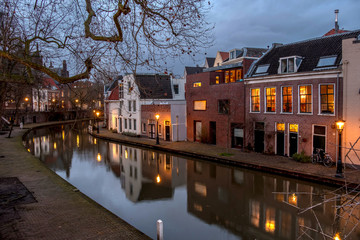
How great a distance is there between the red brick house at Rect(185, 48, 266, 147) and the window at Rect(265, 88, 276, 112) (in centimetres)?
222

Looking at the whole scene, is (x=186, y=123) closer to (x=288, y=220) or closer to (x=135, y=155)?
(x=135, y=155)

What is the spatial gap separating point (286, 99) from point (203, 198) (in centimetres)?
1028

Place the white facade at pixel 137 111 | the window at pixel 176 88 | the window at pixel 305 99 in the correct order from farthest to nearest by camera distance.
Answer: the window at pixel 176 88 < the white facade at pixel 137 111 < the window at pixel 305 99

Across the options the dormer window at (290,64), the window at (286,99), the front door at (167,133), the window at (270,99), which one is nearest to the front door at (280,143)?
the window at (286,99)

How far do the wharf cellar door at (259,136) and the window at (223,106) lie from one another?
296 cm

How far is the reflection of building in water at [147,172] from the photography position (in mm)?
13984

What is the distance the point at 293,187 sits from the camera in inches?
545

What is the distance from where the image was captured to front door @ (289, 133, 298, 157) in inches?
739

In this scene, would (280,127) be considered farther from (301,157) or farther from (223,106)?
(223,106)

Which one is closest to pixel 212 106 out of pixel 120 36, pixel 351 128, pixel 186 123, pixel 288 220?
pixel 186 123

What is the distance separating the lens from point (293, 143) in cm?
1891

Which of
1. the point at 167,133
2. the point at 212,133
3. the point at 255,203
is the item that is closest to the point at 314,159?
the point at 255,203

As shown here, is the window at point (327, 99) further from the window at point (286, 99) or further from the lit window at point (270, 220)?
the lit window at point (270, 220)

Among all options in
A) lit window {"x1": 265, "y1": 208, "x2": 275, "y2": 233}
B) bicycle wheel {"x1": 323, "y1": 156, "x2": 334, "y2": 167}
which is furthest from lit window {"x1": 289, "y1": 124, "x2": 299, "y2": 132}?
lit window {"x1": 265, "y1": 208, "x2": 275, "y2": 233}
